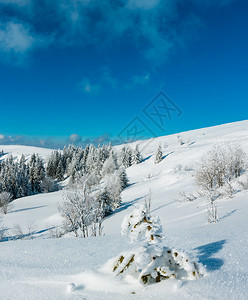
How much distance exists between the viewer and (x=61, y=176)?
74.1 metres

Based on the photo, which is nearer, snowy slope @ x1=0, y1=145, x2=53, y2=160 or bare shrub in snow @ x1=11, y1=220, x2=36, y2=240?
bare shrub in snow @ x1=11, y1=220, x2=36, y2=240

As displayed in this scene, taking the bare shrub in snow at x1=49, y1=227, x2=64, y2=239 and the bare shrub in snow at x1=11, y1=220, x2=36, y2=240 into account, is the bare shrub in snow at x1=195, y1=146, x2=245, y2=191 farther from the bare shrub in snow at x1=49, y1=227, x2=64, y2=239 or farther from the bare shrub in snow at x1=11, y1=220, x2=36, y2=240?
the bare shrub in snow at x1=11, y1=220, x2=36, y2=240

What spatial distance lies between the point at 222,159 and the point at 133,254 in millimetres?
20456

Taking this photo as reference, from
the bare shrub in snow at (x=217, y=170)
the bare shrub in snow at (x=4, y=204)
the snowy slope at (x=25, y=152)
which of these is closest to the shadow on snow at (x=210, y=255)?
the bare shrub in snow at (x=217, y=170)

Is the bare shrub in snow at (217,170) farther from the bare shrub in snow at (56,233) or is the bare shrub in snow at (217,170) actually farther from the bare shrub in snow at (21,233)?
the bare shrub in snow at (21,233)

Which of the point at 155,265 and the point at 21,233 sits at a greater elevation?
the point at 155,265

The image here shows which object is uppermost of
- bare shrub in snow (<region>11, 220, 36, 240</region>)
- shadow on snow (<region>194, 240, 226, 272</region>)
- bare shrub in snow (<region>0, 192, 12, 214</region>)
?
shadow on snow (<region>194, 240, 226, 272</region>)

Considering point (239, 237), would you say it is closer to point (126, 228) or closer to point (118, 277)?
point (126, 228)

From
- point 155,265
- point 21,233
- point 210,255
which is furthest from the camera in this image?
point 21,233

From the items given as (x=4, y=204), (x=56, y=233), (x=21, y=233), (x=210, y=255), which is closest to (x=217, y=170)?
(x=56, y=233)

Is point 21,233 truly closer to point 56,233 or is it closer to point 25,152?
point 56,233

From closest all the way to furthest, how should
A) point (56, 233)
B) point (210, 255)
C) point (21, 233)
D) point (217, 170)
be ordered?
point (210, 255) → point (56, 233) → point (21, 233) → point (217, 170)

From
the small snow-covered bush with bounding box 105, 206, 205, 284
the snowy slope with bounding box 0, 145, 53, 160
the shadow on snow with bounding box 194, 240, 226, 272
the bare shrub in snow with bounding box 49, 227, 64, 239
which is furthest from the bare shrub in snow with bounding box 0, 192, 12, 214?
the snowy slope with bounding box 0, 145, 53, 160

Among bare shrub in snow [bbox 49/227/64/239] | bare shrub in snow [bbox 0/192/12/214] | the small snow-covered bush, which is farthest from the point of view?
bare shrub in snow [bbox 0/192/12/214]
